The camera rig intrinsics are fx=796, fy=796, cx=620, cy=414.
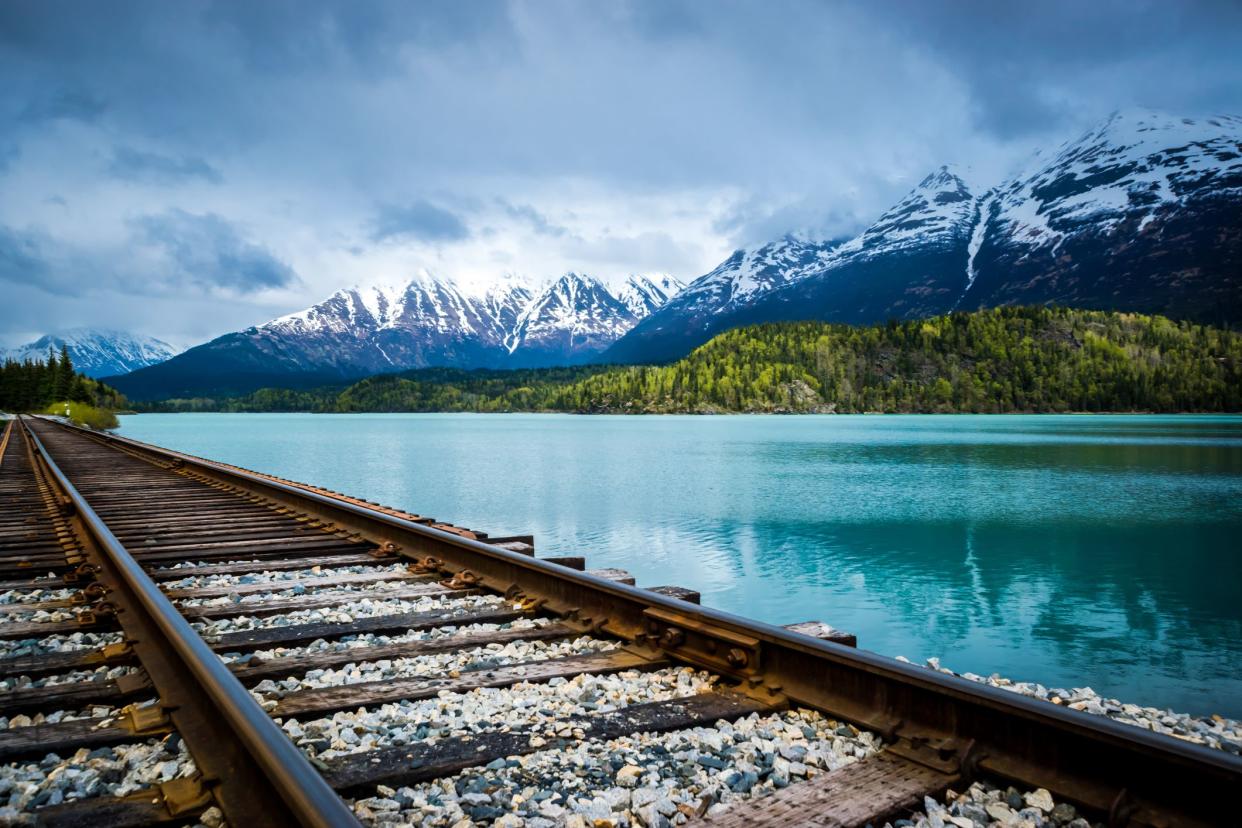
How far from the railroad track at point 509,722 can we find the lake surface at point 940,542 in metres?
7.77

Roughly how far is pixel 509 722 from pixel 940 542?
802 inches

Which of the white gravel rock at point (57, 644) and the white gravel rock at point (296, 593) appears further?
the white gravel rock at point (296, 593)

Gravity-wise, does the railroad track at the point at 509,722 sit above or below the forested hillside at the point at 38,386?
below

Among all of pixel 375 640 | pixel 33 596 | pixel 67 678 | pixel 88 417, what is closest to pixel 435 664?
pixel 375 640

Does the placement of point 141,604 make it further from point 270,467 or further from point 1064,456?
point 1064,456

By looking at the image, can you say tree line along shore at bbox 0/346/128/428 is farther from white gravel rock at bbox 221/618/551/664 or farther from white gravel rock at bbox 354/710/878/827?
white gravel rock at bbox 354/710/878/827

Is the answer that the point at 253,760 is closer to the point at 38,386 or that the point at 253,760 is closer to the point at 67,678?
the point at 67,678

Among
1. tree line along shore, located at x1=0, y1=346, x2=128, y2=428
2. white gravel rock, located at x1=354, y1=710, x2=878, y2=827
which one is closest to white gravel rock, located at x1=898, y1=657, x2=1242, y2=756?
white gravel rock, located at x1=354, y1=710, x2=878, y2=827

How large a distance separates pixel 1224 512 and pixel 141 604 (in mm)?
32125

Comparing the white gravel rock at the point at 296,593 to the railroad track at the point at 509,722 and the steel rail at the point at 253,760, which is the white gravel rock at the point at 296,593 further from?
the steel rail at the point at 253,760

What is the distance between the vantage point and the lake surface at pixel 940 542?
39.4 ft

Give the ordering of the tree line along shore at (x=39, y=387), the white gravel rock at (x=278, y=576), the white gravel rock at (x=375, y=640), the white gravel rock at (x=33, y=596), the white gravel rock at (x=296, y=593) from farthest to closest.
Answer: the tree line along shore at (x=39, y=387), the white gravel rock at (x=278, y=576), the white gravel rock at (x=33, y=596), the white gravel rock at (x=296, y=593), the white gravel rock at (x=375, y=640)

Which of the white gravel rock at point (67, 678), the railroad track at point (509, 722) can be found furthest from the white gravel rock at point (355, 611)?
the white gravel rock at point (67, 678)

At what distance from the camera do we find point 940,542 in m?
21.8
